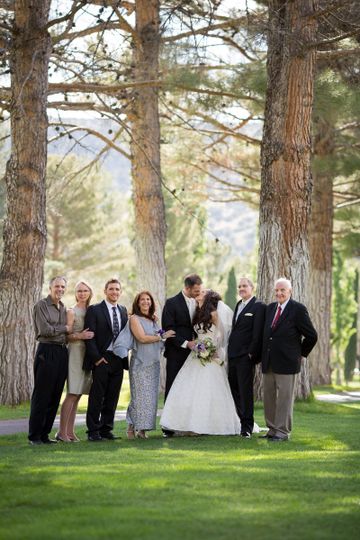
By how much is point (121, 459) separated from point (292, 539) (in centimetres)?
385

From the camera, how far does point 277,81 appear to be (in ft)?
56.1

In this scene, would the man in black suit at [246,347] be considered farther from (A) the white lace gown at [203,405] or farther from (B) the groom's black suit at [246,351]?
(A) the white lace gown at [203,405]

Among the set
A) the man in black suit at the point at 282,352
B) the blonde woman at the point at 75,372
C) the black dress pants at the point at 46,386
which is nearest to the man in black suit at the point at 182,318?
the man in black suit at the point at 282,352

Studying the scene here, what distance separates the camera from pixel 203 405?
12594 millimetres

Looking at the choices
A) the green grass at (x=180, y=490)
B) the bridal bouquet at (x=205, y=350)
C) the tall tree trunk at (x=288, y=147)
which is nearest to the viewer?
the green grass at (x=180, y=490)

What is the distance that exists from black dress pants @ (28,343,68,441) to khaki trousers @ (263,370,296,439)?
2276mm

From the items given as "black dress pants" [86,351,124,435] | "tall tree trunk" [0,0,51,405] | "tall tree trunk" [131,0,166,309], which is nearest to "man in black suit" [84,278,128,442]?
"black dress pants" [86,351,124,435]

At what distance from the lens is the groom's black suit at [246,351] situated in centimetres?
1242

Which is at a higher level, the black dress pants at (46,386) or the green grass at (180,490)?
the black dress pants at (46,386)

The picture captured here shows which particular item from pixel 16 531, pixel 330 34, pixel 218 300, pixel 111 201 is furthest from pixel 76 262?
pixel 16 531

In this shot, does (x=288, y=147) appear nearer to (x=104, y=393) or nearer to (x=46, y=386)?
(x=104, y=393)

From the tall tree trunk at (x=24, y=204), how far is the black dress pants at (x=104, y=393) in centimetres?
454

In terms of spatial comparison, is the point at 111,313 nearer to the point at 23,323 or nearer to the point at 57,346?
the point at 57,346

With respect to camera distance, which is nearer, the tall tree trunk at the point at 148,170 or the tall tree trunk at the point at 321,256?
the tall tree trunk at the point at 148,170
